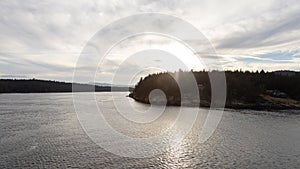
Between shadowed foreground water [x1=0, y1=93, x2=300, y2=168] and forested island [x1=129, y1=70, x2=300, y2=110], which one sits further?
forested island [x1=129, y1=70, x2=300, y2=110]

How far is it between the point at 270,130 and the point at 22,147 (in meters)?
36.2

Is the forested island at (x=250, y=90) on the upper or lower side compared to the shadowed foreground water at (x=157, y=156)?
upper

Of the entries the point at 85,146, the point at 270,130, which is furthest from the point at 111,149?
the point at 270,130

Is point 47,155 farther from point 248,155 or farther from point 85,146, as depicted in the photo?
point 248,155

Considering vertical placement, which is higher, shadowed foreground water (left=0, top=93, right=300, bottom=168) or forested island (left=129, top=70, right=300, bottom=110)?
forested island (left=129, top=70, right=300, bottom=110)

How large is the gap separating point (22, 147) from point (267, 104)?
267 feet

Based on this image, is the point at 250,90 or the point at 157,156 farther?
the point at 250,90

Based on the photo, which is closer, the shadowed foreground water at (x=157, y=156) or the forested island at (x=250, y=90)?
the shadowed foreground water at (x=157, y=156)

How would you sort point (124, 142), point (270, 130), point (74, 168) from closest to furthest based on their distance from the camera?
1. point (74, 168)
2. point (124, 142)
3. point (270, 130)

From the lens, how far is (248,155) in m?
26.6

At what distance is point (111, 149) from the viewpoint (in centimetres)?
2855

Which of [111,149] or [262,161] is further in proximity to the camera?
[111,149]

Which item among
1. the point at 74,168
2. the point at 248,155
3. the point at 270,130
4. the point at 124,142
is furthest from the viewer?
the point at 270,130

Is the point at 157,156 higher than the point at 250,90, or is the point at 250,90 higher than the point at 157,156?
the point at 250,90
